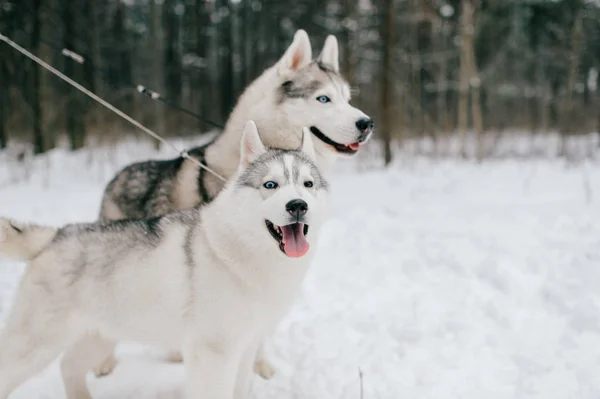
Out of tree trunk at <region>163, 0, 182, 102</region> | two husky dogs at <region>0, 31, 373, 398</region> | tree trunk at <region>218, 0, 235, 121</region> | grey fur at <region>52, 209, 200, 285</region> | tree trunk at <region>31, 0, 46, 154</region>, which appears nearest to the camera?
two husky dogs at <region>0, 31, 373, 398</region>

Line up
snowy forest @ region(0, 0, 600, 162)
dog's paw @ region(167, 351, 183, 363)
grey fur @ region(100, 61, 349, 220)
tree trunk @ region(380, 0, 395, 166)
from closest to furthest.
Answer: grey fur @ region(100, 61, 349, 220) → dog's paw @ region(167, 351, 183, 363) → tree trunk @ region(380, 0, 395, 166) → snowy forest @ region(0, 0, 600, 162)

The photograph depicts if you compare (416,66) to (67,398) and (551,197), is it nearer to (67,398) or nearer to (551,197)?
(551,197)

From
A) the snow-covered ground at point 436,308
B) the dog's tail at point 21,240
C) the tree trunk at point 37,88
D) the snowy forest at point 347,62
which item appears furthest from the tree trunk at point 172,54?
the dog's tail at point 21,240

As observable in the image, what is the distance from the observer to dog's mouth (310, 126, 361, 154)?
2979 millimetres

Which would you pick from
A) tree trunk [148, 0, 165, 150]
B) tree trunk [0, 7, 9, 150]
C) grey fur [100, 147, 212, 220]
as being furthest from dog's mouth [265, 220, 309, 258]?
tree trunk [0, 7, 9, 150]

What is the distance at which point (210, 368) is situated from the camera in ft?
7.34

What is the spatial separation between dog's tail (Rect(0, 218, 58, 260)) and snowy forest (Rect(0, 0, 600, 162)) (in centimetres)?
946

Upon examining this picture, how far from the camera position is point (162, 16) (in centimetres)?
2533

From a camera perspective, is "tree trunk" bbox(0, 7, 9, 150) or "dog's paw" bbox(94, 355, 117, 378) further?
"tree trunk" bbox(0, 7, 9, 150)

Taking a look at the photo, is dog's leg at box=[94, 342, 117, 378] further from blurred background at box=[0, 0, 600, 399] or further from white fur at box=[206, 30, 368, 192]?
white fur at box=[206, 30, 368, 192]

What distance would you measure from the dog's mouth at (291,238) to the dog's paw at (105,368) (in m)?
1.90

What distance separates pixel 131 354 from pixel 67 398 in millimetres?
763

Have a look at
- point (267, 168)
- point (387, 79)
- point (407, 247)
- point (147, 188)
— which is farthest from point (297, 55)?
point (387, 79)

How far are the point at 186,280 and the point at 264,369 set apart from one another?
1277mm
